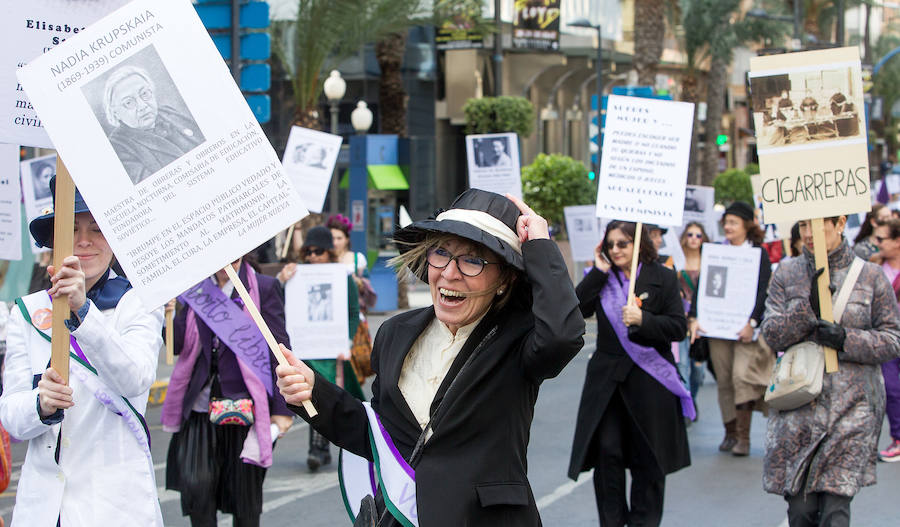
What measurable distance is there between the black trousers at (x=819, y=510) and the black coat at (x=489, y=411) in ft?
8.31

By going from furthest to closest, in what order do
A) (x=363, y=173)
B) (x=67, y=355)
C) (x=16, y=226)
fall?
1. (x=363, y=173)
2. (x=16, y=226)
3. (x=67, y=355)

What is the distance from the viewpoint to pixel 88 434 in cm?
374

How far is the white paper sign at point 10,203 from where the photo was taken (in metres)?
5.02

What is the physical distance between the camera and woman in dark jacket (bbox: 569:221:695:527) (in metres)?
6.46

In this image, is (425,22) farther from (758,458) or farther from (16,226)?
(16,226)

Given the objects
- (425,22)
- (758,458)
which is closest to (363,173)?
(425,22)

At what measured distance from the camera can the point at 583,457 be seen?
6527 millimetres

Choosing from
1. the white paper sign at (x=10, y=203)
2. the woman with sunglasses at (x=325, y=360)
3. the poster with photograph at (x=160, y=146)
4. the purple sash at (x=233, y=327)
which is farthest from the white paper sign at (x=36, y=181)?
the poster with photograph at (x=160, y=146)

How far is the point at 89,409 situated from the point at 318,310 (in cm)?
512

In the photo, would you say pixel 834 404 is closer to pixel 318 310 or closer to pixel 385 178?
pixel 318 310

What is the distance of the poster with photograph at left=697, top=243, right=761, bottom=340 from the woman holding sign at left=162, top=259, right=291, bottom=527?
5.02 m

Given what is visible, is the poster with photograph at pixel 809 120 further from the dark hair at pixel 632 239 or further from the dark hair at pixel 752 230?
the dark hair at pixel 752 230

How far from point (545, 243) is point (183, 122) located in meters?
1.06

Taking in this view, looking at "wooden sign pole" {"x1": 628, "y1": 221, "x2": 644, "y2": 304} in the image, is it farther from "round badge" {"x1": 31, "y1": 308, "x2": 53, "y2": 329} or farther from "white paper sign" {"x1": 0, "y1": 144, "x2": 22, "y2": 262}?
"round badge" {"x1": 31, "y1": 308, "x2": 53, "y2": 329}
